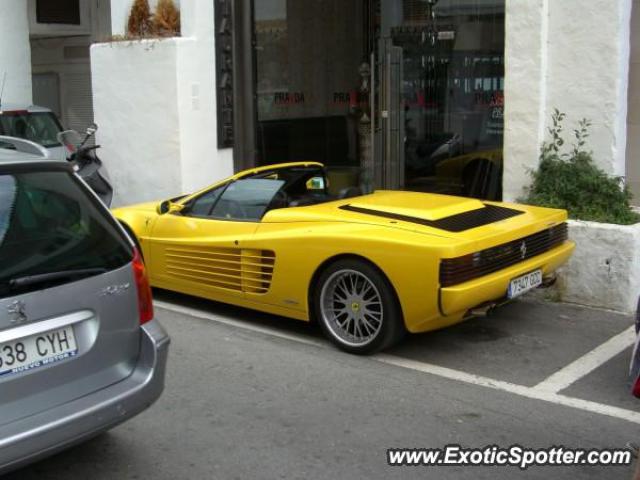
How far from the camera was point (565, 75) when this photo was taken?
7.84m

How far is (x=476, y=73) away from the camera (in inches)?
402

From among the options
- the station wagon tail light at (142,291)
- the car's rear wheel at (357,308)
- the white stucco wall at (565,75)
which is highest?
the white stucco wall at (565,75)

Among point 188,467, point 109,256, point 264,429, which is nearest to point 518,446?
point 264,429

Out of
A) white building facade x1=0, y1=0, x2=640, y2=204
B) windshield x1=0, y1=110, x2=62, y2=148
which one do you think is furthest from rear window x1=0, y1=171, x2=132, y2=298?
windshield x1=0, y1=110, x2=62, y2=148

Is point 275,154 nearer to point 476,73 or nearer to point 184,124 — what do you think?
point 184,124

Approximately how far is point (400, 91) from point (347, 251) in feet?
18.1

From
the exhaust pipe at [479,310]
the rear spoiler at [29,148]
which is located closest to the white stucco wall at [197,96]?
the rear spoiler at [29,148]

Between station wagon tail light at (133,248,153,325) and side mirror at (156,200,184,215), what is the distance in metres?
3.07

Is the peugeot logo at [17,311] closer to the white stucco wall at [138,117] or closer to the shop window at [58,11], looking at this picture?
the white stucco wall at [138,117]

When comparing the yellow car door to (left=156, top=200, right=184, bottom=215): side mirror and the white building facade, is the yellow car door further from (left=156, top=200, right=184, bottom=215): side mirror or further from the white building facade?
the white building facade

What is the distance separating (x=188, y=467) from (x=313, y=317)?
2141 mm

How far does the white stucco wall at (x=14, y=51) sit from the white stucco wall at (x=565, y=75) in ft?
27.4

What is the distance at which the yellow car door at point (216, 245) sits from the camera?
20.5 ft

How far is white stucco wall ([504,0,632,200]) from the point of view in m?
7.57
